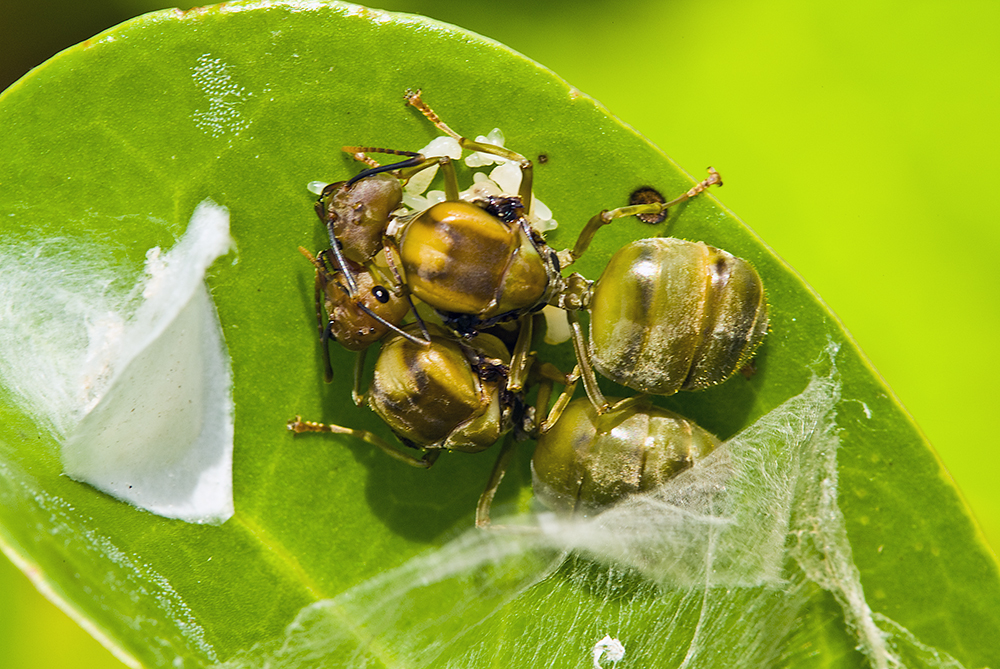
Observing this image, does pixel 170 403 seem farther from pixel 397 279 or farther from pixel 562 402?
pixel 562 402

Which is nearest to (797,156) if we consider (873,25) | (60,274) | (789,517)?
(873,25)

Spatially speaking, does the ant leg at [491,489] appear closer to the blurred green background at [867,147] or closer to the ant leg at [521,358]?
the ant leg at [521,358]

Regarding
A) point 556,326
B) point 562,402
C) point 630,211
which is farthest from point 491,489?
point 630,211

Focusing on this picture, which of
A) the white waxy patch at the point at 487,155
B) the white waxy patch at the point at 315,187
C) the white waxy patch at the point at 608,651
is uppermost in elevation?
the white waxy patch at the point at 487,155

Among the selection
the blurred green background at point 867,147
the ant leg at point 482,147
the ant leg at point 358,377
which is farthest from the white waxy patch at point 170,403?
the blurred green background at point 867,147

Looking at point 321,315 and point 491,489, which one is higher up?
point 321,315
